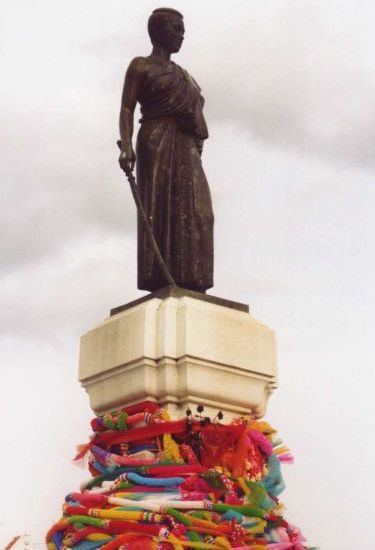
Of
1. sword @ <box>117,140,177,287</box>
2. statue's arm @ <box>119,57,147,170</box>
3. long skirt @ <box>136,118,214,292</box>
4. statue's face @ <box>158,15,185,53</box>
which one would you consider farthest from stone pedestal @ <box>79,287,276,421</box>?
statue's face @ <box>158,15,185,53</box>

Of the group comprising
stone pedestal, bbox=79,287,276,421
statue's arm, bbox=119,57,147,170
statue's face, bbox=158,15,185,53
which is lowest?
stone pedestal, bbox=79,287,276,421

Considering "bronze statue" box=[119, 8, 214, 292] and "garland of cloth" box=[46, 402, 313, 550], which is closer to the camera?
"garland of cloth" box=[46, 402, 313, 550]

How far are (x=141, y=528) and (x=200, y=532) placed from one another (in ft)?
0.92

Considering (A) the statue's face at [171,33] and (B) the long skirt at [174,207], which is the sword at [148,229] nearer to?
(B) the long skirt at [174,207]

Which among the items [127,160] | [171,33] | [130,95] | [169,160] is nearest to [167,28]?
[171,33]

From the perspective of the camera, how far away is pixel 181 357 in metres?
4.55

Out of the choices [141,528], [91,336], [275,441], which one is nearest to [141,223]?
[91,336]

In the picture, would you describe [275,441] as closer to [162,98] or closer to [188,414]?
[188,414]

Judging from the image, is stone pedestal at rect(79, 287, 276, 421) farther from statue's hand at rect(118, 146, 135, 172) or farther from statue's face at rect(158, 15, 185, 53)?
statue's face at rect(158, 15, 185, 53)

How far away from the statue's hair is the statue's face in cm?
2

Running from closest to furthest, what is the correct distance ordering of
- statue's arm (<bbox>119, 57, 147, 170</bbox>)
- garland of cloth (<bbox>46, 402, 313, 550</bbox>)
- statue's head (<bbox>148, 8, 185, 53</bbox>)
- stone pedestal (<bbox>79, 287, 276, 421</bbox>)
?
garland of cloth (<bbox>46, 402, 313, 550</bbox>)
stone pedestal (<bbox>79, 287, 276, 421</bbox>)
statue's arm (<bbox>119, 57, 147, 170</bbox>)
statue's head (<bbox>148, 8, 185, 53</bbox>)

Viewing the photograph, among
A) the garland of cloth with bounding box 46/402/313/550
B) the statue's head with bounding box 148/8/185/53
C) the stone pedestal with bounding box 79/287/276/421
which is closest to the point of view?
the garland of cloth with bounding box 46/402/313/550

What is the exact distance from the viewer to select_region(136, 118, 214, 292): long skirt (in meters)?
5.20

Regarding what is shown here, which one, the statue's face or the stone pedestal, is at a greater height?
the statue's face
